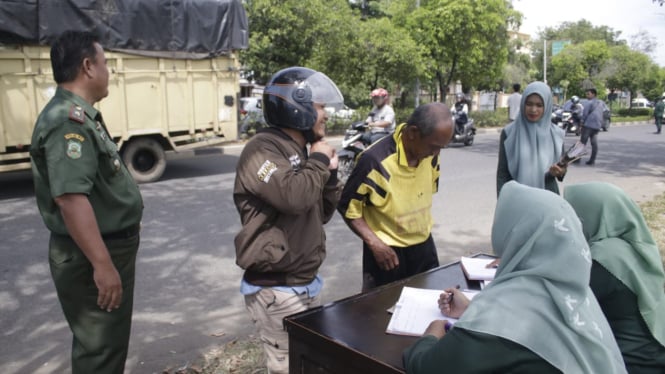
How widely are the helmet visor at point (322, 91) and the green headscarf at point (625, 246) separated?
1.09 m

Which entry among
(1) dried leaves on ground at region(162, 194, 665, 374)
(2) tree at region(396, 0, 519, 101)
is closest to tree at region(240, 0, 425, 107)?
(2) tree at region(396, 0, 519, 101)

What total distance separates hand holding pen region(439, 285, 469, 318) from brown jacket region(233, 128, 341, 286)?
1.76ft

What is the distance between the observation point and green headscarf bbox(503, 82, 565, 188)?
11.9 ft

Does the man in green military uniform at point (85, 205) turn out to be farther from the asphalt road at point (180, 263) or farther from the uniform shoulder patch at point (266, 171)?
the asphalt road at point (180, 263)

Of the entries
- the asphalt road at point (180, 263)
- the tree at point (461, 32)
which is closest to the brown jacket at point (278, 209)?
the asphalt road at point (180, 263)

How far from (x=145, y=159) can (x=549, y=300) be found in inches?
337

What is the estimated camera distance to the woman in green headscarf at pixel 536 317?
1.46m

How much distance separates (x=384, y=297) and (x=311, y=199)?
56cm

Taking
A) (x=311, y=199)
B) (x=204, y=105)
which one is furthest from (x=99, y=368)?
(x=204, y=105)

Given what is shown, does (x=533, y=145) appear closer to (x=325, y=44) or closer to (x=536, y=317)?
(x=536, y=317)

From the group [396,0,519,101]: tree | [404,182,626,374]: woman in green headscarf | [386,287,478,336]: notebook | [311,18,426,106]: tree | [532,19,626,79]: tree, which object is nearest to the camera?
[404,182,626,374]: woman in green headscarf

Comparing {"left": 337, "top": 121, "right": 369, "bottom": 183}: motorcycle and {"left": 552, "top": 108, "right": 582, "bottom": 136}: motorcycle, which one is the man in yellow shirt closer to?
{"left": 337, "top": 121, "right": 369, "bottom": 183}: motorcycle

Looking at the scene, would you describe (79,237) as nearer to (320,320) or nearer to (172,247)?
(320,320)

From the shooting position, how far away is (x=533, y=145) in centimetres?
367
